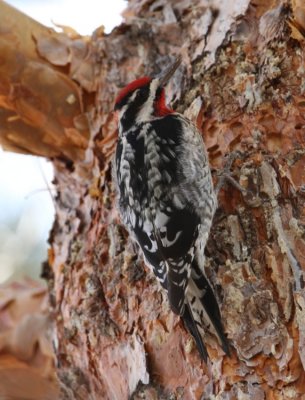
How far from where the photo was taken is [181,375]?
2109 mm

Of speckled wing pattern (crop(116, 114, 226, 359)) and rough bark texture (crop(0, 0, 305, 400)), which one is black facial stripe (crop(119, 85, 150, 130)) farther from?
rough bark texture (crop(0, 0, 305, 400))

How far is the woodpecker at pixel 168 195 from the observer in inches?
81.7

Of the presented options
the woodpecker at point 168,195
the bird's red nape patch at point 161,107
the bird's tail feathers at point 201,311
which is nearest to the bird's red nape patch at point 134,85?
the woodpecker at point 168,195

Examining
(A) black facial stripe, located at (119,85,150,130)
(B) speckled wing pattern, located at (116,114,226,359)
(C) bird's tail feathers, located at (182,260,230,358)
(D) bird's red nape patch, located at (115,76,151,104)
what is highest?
(D) bird's red nape patch, located at (115,76,151,104)

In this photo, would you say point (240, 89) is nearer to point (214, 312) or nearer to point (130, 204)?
point (130, 204)

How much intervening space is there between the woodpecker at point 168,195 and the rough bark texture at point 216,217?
0.06 m

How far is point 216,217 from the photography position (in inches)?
90.0

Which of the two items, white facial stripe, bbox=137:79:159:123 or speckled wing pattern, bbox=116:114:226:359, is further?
white facial stripe, bbox=137:79:159:123

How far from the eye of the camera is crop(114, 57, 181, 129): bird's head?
2.54 m

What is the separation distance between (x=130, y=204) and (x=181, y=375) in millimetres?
633

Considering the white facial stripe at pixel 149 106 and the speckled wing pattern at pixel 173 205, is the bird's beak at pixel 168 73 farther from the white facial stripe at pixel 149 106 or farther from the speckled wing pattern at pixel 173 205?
the speckled wing pattern at pixel 173 205

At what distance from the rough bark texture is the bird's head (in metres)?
0.06

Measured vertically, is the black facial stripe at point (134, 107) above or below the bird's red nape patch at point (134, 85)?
below

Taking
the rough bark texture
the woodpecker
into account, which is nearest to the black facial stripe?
the woodpecker
